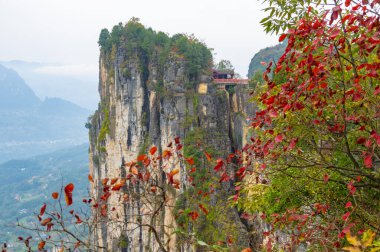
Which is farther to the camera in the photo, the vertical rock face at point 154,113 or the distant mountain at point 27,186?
the distant mountain at point 27,186

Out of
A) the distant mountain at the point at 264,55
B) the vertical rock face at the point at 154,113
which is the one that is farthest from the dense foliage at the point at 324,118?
the distant mountain at the point at 264,55

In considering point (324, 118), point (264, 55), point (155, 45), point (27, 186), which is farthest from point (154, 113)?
point (27, 186)

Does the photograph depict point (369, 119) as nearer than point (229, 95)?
Yes

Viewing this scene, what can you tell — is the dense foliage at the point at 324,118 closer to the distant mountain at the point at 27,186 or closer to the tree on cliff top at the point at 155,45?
the tree on cliff top at the point at 155,45

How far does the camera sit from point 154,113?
3606cm

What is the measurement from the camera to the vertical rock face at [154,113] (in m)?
31.1

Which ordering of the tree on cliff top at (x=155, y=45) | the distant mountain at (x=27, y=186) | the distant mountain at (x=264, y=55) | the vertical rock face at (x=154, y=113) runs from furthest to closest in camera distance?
the distant mountain at (x=27, y=186) → the distant mountain at (x=264, y=55) → the tree on cliff top at (x=155, y=45) → the vertical rock face at (x=154, y=113)

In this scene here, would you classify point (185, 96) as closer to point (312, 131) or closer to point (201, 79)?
point (201, 79)

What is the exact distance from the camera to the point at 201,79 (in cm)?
3231

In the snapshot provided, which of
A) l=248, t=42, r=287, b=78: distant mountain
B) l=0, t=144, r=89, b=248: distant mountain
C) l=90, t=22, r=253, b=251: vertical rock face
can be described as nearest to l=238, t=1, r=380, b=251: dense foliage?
l=90, t=22, r=253, b=251: vertical rock face

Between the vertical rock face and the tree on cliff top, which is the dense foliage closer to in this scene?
the vertical rock face

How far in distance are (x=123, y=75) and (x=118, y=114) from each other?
4318 millimetres

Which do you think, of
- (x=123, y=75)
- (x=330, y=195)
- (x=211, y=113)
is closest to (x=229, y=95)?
(x=211, y=113)

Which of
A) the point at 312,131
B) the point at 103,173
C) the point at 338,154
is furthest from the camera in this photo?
the point at 103,173
